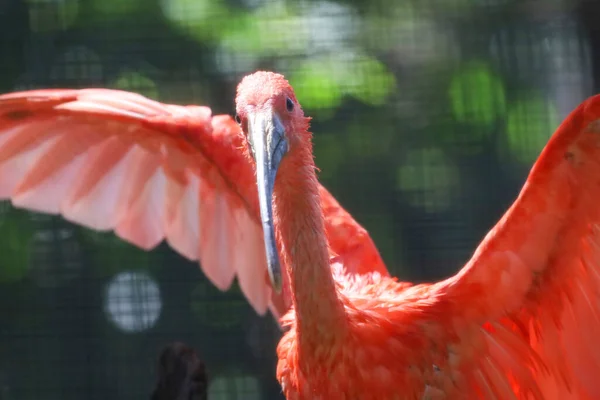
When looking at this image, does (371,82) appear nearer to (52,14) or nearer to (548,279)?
(52,14)

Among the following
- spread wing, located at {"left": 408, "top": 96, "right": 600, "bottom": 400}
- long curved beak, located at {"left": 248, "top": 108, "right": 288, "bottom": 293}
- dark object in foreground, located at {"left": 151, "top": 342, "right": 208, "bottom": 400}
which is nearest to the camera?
long curved beak, located at {"left": 248, "top": 108, "right": 288, "bottom": 293}

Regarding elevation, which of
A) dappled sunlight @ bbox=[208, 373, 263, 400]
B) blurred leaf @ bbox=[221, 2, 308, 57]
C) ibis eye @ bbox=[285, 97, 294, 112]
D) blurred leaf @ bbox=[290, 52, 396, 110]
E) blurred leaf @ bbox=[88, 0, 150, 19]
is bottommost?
dappled sunlight @ bbox=[208, 373, 263, 400]

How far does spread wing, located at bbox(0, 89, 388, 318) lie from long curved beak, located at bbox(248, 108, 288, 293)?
2.34 ft

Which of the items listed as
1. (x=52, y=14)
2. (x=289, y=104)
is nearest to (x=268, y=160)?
(x=289, y=104)

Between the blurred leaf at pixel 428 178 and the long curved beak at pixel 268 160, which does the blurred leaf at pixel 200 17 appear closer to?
the blurred leaf at pixel 428 178

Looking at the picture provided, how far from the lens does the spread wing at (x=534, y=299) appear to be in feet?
6.74

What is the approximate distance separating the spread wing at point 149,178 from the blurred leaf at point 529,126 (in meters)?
1.06

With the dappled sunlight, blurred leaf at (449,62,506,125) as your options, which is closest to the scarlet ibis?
blurred leaf at (449,62,506,125)

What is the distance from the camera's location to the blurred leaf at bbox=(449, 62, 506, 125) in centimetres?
351

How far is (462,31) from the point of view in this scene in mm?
3523

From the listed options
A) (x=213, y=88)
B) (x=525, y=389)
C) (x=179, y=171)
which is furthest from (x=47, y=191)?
(x=525, y=389)

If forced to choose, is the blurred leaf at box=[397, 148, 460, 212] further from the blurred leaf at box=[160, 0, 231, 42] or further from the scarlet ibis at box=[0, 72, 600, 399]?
the scarlet ibis at box=[0, 72, 600, 399]

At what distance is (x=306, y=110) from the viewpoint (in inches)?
140

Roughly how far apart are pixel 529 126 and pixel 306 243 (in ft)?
5.64
